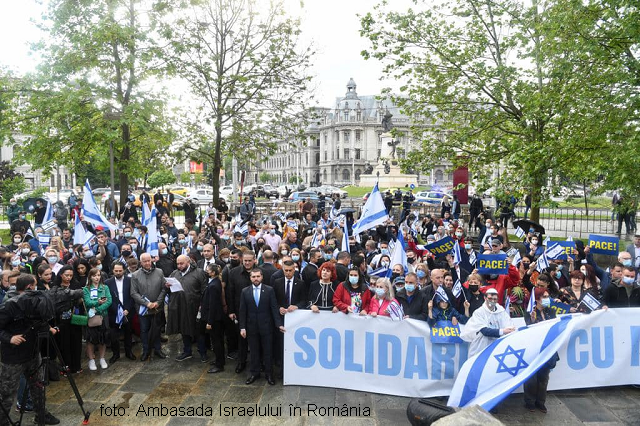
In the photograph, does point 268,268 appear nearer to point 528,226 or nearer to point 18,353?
point 18,353

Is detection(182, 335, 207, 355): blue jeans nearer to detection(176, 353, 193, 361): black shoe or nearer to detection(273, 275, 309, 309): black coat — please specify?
detection(176, 353, 193, 361): black shoe

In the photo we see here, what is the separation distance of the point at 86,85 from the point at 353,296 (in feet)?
52.3

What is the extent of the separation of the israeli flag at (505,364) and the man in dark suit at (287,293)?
2.65m

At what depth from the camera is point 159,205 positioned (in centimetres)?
2091

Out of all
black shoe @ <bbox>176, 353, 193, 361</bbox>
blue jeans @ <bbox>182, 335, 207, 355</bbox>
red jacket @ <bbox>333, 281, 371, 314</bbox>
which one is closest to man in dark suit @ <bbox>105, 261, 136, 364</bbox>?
black shoe @ <bbox>176, 353, 193, 361</bbox>

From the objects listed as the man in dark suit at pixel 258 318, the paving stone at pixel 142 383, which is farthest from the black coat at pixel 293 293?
the paving stone at pixel 142 383

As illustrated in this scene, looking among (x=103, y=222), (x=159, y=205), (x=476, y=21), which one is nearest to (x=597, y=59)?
(x=476, y=21)

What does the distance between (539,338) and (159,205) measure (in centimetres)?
1789

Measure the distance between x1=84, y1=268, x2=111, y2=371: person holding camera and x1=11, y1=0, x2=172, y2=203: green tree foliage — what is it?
37.4 ft

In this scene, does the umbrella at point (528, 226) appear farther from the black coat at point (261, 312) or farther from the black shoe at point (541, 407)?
the black coat at point (261, 312)

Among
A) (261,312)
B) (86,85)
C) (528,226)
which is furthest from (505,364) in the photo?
(86,85)

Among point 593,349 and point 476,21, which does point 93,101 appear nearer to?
point 476,21

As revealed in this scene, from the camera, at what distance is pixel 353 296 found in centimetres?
723

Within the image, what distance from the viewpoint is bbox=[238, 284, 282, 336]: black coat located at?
7090 millimetres
